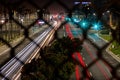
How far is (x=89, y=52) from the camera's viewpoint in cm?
3203

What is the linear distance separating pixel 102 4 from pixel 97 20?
14cm

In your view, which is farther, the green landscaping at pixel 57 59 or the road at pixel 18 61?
the road at pixel 18 61

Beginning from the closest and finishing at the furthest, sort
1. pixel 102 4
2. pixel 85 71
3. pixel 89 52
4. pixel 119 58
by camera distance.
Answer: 1. pixel 102 4
2. pixel 85 71
3. pixel 119 58
4. pixel 89 52

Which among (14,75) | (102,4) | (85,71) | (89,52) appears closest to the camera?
(102,4)

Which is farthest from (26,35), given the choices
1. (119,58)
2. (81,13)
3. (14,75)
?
(119,58)

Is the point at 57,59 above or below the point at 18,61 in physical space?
below

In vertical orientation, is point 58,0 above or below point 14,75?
above

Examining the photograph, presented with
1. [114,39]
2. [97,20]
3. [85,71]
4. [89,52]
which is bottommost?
[89,52]

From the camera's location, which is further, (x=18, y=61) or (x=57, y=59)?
(x=57, y=59)

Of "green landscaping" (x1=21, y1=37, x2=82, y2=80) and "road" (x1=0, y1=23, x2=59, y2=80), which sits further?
"road" (x1=0, y1=23, x2=59, y2=80)

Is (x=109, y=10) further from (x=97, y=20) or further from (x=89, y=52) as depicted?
(x=89, y=52)

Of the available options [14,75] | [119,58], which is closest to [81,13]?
[14,75]

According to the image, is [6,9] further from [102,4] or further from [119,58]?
[119,58]

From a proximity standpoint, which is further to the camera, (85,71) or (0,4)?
(85,71)
